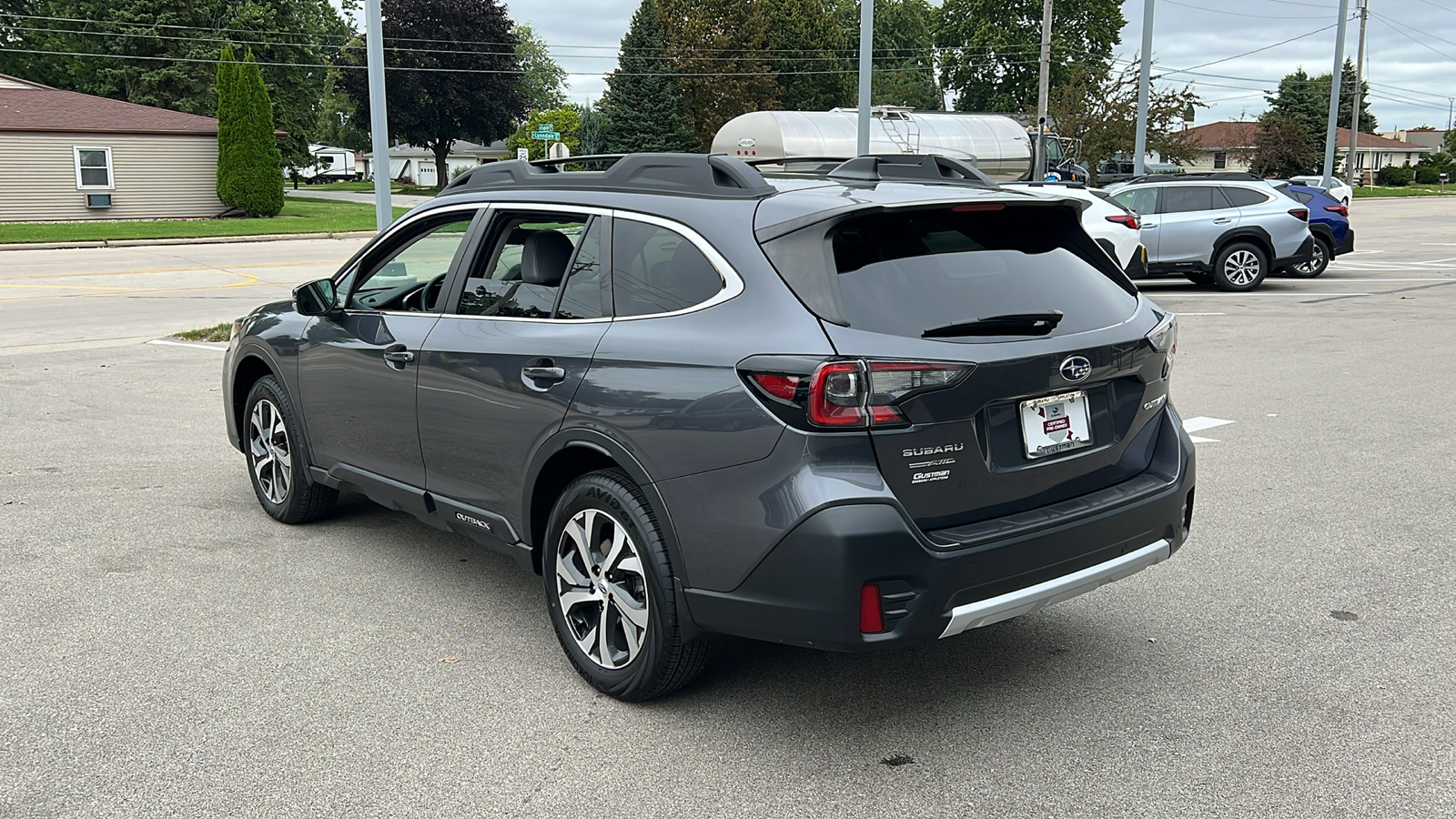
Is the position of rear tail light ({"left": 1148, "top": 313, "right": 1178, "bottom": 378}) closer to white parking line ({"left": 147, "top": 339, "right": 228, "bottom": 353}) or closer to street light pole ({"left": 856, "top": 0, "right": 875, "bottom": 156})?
white parking line ({"left": 147, "top": 339, "right": 228, "bottom": 353})

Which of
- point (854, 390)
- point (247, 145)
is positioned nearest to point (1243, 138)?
point (247, 145)

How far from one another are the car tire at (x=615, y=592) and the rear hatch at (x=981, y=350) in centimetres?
82

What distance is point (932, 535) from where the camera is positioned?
11.2 ft

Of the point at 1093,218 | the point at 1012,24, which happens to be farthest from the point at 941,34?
the point at 1093,218

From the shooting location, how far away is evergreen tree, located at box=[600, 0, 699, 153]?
69.2m

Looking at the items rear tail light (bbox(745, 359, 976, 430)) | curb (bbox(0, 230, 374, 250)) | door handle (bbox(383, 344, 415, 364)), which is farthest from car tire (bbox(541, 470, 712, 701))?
curb (bbox(0, 230, 374, 250))

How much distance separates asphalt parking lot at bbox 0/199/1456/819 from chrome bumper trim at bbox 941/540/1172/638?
16.6 inches

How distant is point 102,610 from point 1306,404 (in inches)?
311

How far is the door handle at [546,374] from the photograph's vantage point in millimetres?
3992

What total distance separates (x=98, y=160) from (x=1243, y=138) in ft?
Answer: 225

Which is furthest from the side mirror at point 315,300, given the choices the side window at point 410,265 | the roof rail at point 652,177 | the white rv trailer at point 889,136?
the white rv trailer at point 889,136

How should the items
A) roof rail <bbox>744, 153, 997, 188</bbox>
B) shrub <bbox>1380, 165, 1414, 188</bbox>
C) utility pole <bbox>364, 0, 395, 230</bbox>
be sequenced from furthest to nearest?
shrub <bbox>1380, 165, 1414, 188</bbox>
utility pole <bbox>364, 0, 395, 230</bbox>
roof rail <bbox>744, 153, 997, 188</bbox>

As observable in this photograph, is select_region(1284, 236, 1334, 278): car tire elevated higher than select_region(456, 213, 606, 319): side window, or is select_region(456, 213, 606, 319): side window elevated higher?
select_region(456, 213, 606, 319): side window

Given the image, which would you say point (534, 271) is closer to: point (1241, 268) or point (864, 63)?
point (1241, 268)
